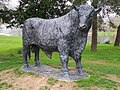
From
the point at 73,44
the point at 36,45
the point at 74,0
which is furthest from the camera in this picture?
the point at 74,0

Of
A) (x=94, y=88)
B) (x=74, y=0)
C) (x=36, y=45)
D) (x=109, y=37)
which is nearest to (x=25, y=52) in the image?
(x=36, y=45)

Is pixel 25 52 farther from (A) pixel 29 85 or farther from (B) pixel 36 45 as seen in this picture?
(A) pixel 29 85

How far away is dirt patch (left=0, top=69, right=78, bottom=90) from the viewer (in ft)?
29.8

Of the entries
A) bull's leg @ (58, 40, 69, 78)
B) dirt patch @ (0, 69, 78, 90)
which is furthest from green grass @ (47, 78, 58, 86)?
bull's leg @ (58, 40, 69, 78)

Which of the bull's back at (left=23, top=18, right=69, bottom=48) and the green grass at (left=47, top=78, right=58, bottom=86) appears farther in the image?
the bull's back at (left=23, top=18, right=69, bottom=48)

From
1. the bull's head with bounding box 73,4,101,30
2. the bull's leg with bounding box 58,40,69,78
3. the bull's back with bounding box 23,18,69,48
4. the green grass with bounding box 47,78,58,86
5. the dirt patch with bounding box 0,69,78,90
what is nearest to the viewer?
the bull's head with bounding box 73,4,101,30

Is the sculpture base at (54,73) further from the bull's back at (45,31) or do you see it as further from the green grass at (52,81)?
the bull's back at (45,31)

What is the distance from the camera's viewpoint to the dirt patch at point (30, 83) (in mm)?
9094

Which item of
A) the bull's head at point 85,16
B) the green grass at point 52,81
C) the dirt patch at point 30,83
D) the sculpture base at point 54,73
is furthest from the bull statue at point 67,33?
the dirt patch at point 30,83

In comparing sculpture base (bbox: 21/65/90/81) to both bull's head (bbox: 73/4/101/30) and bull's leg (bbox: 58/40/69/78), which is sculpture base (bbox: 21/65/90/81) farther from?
bull's head (bbox: 73/4/101/30)

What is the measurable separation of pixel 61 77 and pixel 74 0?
12492mm

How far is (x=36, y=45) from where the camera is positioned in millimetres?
10969

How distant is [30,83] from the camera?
958 centimetres

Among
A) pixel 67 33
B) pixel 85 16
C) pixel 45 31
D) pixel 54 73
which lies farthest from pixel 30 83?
pixel 85 16
